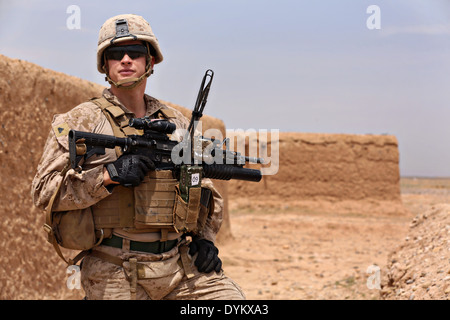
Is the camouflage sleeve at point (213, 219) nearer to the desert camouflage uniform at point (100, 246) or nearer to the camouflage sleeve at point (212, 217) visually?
the camouflage sleeve at point (212, 217)

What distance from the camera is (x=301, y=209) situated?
1609 centimetres

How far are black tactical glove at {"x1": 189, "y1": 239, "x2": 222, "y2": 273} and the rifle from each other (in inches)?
13.0

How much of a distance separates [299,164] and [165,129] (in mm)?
14396

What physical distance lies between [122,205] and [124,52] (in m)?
0.78

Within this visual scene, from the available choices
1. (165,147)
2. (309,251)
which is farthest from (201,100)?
(309,251)

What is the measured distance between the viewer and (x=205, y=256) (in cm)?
256

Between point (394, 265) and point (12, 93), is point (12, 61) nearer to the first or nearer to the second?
point (12, 93)

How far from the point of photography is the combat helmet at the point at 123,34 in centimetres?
253

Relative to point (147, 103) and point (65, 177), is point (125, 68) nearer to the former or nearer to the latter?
point (147, 103)

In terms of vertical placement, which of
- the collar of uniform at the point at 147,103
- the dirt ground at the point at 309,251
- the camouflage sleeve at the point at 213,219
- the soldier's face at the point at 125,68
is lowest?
the dirt ground at the point at 309,251

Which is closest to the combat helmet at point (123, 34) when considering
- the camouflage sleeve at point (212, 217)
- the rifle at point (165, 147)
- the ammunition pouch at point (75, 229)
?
the rifle at point (165, 147)

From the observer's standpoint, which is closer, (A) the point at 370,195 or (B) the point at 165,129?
(B) the point at 165,129

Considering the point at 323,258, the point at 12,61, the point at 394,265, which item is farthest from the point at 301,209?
the point at 12,61
